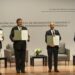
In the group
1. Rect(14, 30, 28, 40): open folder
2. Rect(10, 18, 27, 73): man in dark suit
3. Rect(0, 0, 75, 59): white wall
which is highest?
Rect(0, 0, 75, 59): white wall

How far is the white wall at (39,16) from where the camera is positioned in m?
14.6

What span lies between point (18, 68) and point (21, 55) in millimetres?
451

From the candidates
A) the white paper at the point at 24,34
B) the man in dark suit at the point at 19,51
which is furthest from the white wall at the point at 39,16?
the white paper at the point at 24,34

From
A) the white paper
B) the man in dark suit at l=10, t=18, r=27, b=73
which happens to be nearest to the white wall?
the man in dark suit at l=10, t=18, r=27, b=73

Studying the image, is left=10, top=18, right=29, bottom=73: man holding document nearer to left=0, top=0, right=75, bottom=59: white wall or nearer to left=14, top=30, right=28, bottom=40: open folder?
left=14, top=30, right=28, bottom=40: open folder

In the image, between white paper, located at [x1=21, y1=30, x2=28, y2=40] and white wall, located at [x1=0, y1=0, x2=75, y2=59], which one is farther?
white wall, located at [x1=0, y1=0, x2=75, y2=59]

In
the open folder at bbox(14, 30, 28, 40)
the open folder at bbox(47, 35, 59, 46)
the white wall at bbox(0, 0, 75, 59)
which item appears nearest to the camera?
the open folder at bbox(14, 30, 28, 40)

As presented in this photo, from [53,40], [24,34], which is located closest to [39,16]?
[53,40]

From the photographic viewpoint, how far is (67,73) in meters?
10.4

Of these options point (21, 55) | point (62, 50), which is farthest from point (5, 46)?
point (21, 55)

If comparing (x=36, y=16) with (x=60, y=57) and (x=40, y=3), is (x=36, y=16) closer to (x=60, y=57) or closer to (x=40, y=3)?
(x=40, y=3)

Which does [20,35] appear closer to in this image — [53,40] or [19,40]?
[19,40]

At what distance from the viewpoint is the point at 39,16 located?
585 inches

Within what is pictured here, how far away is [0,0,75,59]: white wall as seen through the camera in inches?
575
